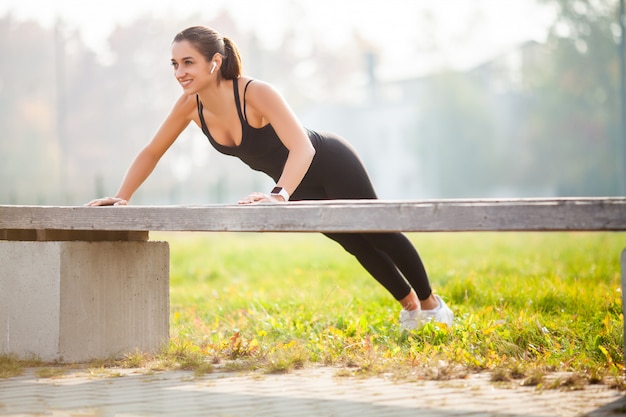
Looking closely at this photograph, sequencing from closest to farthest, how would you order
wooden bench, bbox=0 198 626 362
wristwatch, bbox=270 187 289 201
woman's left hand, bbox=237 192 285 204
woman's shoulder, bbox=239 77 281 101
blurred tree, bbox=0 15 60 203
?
wooden bench, bbox=0 198 626 362
woman's left hand, bbox=237 192 285 204
wristwatch, bbox=270 187 289 201
woman's shoulder, bbox=239 77 281 101
blurred tree, bbox=0 15 60 203

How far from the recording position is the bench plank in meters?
3.50

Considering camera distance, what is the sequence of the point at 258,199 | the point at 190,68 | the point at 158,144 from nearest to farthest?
the point at 258,199 → the point at 190,68 → the point at 158,144

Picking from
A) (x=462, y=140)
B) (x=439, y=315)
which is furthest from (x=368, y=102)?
(x=439, y=315)

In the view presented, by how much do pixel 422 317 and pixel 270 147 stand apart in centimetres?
132

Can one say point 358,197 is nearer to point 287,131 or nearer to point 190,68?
point 287,131

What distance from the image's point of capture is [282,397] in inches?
148

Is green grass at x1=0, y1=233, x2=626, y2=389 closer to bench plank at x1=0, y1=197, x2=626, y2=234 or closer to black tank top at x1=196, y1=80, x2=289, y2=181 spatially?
bench plank at x1=0, y1=197, x2=626, y2=234

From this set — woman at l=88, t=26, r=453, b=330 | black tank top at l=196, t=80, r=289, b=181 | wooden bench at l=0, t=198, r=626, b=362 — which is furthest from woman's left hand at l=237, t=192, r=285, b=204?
black tank top at l=196, t=80, r=289, b=181

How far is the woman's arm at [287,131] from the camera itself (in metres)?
4.67

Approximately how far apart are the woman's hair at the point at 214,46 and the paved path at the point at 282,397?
1610 mm

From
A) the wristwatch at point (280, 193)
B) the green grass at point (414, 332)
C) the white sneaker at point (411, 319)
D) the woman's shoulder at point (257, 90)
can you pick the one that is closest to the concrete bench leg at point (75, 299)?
the green grass at point (414, 332)

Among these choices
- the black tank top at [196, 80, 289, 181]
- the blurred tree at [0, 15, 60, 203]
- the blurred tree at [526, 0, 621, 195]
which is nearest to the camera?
the black tank top at [196, 80, 289, 181]

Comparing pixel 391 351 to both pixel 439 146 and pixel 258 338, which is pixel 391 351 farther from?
pixel 439 146

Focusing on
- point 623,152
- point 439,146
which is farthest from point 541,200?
point 439,146
